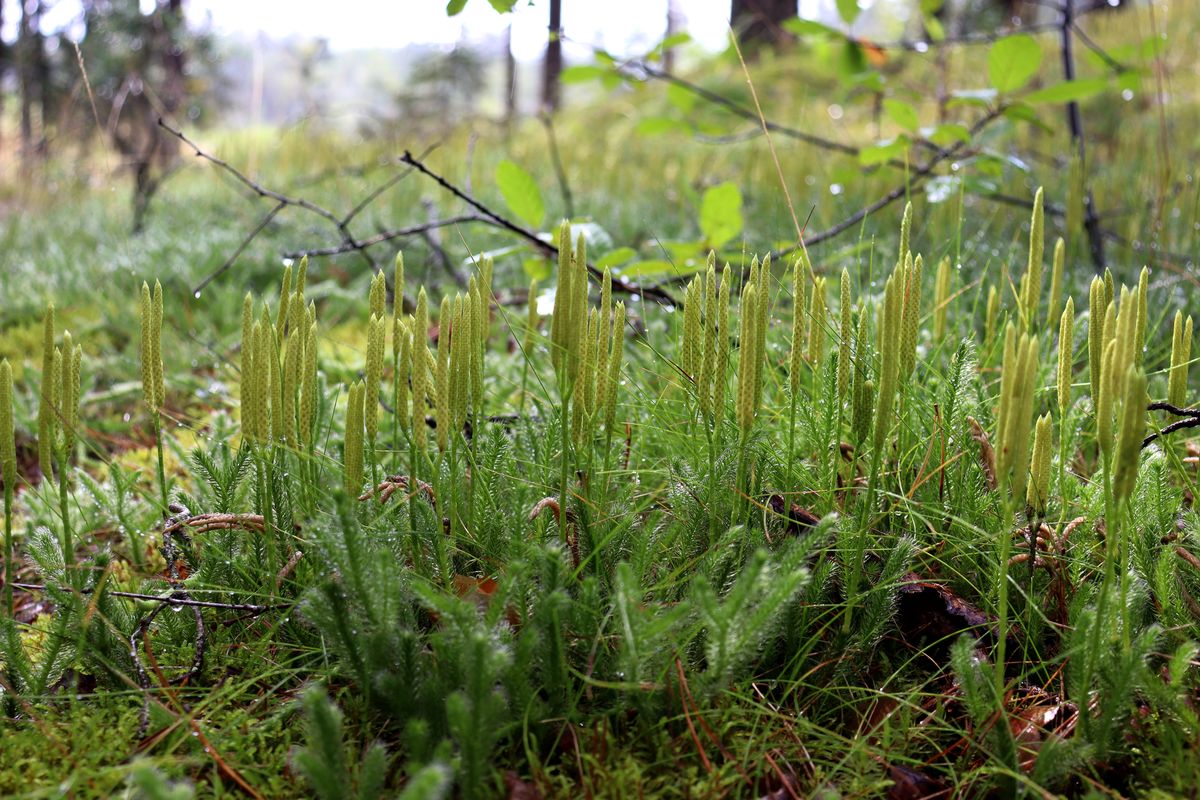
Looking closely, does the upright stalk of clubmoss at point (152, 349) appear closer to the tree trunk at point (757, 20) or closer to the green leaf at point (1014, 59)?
the green leaf at point (1014, 59)

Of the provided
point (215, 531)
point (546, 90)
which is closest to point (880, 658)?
point (215, 531)

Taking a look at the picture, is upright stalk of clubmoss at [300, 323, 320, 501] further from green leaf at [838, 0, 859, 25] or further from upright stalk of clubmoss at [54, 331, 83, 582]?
green leaf at [838, 0, 859, 25]

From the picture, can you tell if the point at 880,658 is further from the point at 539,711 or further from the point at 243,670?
the point at 243,670

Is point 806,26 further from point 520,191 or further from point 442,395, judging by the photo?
point 442,395

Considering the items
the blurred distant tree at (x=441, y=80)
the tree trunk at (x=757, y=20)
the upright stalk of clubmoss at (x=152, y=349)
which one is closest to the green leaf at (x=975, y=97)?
the upright stalk of clubmoss at (x=152, y=349)

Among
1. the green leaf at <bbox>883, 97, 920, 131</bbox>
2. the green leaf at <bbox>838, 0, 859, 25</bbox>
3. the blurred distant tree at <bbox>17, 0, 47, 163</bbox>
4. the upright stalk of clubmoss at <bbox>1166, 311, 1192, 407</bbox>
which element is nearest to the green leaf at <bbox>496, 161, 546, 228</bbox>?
the green leaf at <bbox>883, 97, 920, 131</bbox>

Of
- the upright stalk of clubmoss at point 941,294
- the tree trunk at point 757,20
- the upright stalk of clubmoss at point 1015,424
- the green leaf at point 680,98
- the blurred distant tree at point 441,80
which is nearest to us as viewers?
the upright stalk of clubmoss at point 1015,424
